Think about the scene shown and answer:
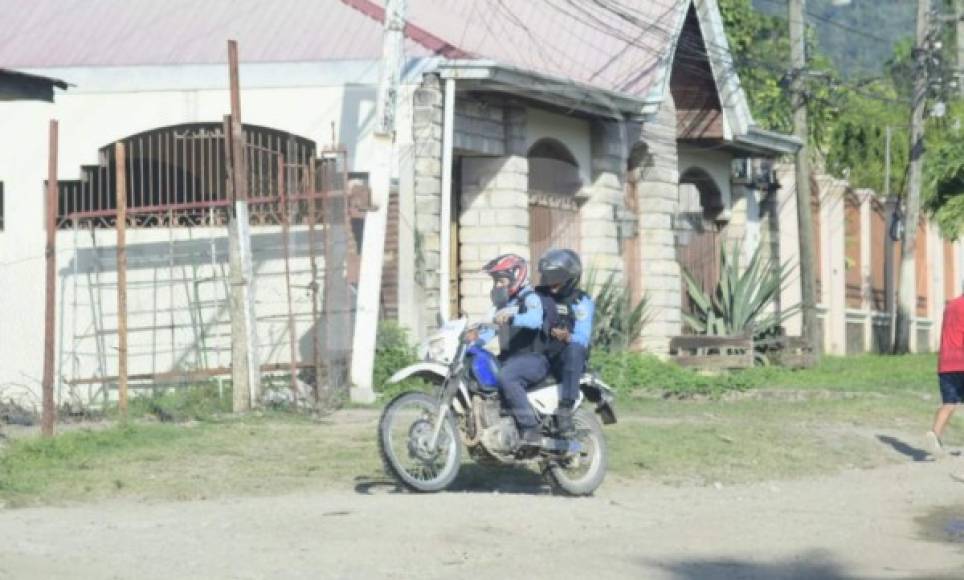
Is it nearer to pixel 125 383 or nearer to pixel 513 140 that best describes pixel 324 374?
pixel 125 383

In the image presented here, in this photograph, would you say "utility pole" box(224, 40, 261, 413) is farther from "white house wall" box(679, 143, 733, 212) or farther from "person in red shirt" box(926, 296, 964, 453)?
"white house wall" box(679, 143, 733, 212)

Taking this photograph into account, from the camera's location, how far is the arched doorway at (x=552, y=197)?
25297 millimetres

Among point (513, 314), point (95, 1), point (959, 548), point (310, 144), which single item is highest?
point (95, 1)

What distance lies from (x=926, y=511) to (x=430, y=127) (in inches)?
374

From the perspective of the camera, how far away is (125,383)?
1681 cm

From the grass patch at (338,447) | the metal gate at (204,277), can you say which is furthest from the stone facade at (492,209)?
→ the metal gate at (204,277)

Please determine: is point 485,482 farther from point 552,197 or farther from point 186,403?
point 552,197

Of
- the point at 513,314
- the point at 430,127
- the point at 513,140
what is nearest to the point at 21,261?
the point at 430,127

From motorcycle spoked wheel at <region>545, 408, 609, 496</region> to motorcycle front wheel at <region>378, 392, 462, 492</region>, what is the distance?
81cm

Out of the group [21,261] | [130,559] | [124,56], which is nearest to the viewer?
[130,559]

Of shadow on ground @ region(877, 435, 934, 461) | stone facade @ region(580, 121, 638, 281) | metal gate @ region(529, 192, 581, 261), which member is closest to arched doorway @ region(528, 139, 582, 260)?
metal gate @ region(529, 192, 581, 261)

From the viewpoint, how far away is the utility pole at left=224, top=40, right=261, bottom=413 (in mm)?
17016

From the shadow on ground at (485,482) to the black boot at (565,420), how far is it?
23.7 inches

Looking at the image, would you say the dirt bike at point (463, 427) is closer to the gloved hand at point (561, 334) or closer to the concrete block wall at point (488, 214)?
the gloved hand at point (561, 334)
